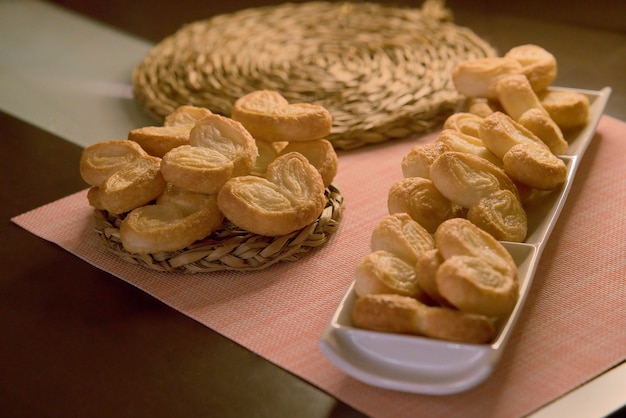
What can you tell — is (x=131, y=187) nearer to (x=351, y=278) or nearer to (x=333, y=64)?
(x=351, y=278)

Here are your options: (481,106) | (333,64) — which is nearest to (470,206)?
(481,106)

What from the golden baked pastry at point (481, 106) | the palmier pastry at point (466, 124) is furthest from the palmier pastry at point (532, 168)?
the golden baked pastry at point (481, 106)

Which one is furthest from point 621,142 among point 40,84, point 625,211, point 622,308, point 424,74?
point 40,84

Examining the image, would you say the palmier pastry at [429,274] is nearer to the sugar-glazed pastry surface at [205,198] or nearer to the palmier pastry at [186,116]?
the sugar-glazed pastry surface at [205,198]

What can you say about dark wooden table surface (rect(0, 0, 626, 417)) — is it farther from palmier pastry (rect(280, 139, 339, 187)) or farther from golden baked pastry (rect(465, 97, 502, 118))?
golden baked pastry (rect(465, 97, 502, 118))

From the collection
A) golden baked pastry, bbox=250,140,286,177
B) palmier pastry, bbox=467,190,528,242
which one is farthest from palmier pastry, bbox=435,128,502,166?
golden baked pastry, bbox=250,140,286,177

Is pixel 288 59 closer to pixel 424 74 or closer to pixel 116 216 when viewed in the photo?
pixel 424 74
